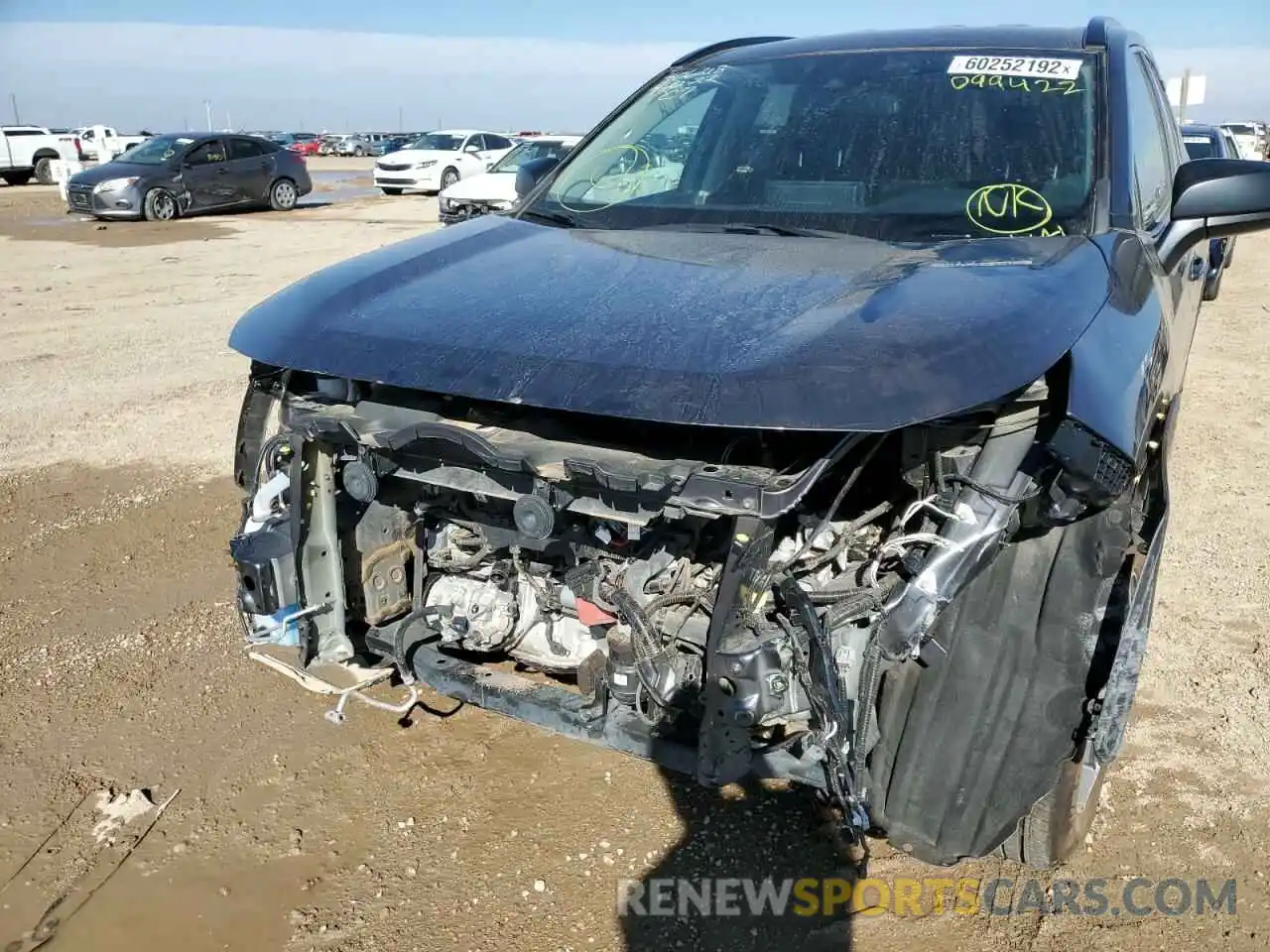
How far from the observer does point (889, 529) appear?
238 centimetres

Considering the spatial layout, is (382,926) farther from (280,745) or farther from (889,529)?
(889,529)

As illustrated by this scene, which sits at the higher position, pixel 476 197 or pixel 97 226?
pixel 476 197

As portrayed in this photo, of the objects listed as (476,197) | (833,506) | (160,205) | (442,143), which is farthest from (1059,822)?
(442,143)

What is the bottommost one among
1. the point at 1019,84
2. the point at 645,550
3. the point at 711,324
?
the point at 645,550

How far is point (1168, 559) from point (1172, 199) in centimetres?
187

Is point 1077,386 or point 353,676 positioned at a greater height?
point 1077,386

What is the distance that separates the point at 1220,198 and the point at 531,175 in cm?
240

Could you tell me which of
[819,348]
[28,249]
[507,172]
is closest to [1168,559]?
[819,348]

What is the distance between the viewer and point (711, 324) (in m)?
2.18

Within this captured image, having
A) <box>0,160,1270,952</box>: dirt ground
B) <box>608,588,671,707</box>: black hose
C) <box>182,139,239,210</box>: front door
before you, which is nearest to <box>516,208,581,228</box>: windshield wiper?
<box>608,588,671,707</box>: black hose

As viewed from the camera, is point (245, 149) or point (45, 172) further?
point (45, 172)

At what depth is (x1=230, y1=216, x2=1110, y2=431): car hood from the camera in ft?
6.25

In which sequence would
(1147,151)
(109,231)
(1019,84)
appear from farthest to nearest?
(109,231) → (1147,151) → (1019,84)

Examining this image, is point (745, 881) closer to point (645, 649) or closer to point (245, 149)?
point (645, 649)
